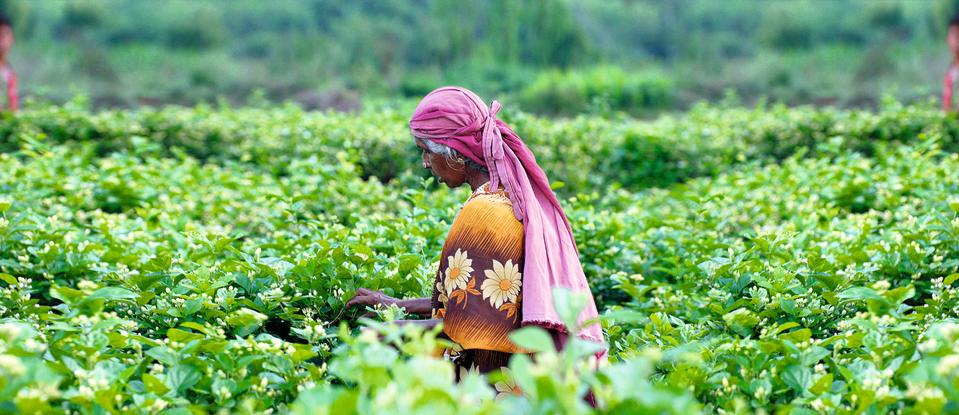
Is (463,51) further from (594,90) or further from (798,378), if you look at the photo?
(798,378)

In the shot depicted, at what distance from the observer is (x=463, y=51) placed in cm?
1468

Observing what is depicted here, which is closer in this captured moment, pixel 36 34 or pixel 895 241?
pixel 895 241

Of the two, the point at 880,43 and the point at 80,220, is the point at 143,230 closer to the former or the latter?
the point at 80,220

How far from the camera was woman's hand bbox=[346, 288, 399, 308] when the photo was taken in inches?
107

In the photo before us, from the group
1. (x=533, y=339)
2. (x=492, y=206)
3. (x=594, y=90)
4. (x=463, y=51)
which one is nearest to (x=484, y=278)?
(x=492, y=206)

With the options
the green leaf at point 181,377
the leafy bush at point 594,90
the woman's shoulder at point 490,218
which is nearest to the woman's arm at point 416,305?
the woman's shoulder at point 490,218

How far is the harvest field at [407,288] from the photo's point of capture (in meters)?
1.81

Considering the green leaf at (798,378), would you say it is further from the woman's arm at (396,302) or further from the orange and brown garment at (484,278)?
the woman's arm at (396,302)

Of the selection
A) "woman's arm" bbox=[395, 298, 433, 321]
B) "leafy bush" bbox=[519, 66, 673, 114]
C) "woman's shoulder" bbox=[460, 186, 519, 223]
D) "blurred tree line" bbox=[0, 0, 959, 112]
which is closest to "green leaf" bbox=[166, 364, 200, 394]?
"woman's arm" bbox=[395, 298, 433, 321]

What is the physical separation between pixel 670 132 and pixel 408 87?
6793mm

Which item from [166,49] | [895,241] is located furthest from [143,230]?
[166,49]

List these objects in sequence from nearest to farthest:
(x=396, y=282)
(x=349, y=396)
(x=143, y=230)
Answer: (x=349, y=396) < (x=396, y=282) < (x=143, y=230)

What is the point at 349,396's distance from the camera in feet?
5.10

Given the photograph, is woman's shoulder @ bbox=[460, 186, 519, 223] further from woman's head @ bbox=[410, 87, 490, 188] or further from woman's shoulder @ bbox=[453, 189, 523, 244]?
woman's head @ bbox=[410, 87, 490, 188]
